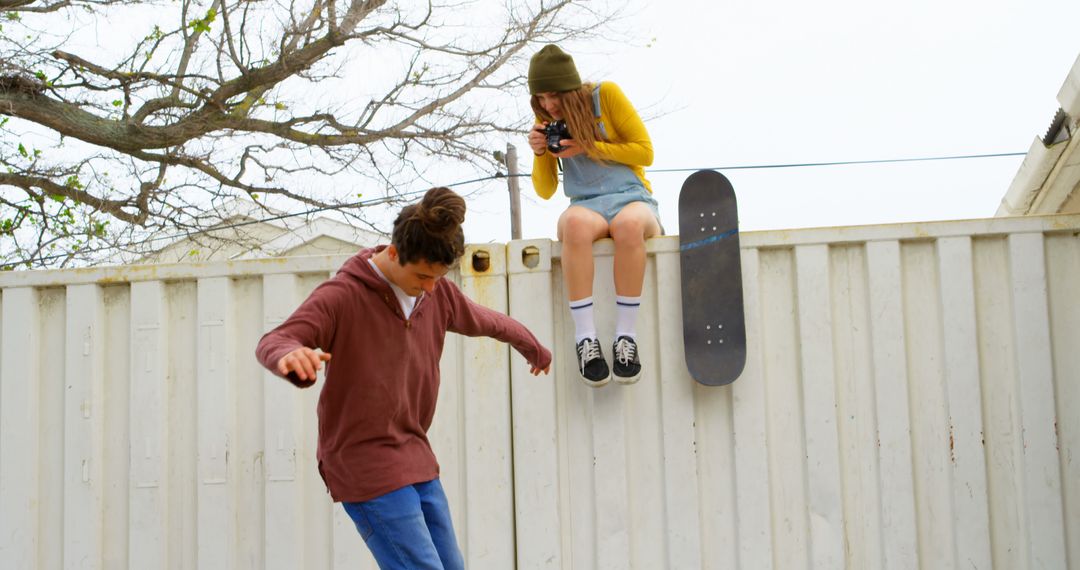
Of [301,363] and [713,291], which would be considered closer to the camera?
[301,363]

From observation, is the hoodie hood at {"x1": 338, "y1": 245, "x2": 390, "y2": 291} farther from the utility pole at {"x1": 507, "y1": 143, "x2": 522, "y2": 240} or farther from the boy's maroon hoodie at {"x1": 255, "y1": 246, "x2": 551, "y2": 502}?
the utility pole at {"x1": 507, "y1": 143, "x2": 522, "y2": 240}

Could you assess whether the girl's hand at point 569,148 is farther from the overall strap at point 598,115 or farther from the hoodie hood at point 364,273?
the hoodie hood at point 364,273

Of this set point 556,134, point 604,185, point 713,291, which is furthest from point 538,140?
point 713,291

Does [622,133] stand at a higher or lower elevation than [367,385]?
higher

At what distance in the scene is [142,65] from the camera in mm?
8875

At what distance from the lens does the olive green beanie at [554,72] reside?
Answer: 11.6 feet

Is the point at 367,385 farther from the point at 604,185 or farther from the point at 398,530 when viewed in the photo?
the point at 604,185

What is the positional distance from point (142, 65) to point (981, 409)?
8097 mm

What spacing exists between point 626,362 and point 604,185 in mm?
724

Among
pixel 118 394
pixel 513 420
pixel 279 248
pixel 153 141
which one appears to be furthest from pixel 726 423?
pixel 279 248

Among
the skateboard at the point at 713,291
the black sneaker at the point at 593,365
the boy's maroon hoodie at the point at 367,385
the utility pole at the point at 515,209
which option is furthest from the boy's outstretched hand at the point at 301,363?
the utility pole at the point at 515,209

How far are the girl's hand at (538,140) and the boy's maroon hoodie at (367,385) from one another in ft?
3.65

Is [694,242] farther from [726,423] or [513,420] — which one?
[513,420]

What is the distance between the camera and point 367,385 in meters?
2.61
